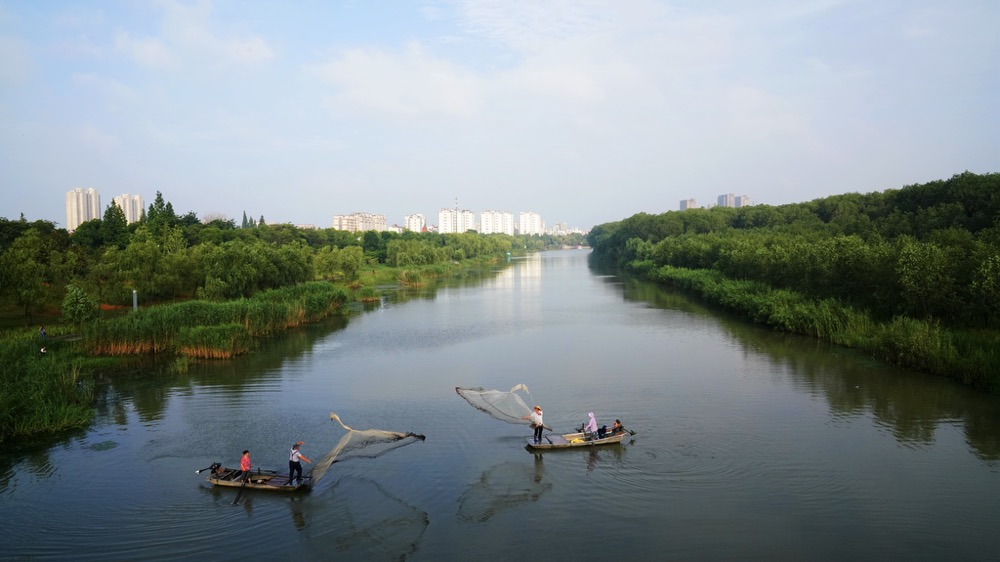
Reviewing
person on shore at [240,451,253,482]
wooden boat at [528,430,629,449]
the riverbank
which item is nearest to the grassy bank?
wooden boat at [528,430,629,449]

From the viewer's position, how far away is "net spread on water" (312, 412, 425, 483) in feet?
40.7

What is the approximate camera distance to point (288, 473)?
13.3m

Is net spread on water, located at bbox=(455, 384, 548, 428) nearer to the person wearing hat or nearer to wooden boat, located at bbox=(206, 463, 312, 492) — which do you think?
the person wearing hat

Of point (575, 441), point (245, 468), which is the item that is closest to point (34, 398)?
point (245, 468)

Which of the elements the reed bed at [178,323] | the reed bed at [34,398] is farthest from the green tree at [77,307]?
the reed bed at [34,398]

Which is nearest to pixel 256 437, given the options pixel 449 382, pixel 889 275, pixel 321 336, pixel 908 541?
pixel 449 382

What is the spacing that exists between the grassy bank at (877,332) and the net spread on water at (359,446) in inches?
657

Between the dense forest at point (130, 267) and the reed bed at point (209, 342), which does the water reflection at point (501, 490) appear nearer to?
the reed bed at point (209, 342)

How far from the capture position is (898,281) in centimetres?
2394

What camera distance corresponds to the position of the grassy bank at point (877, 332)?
62.7 feet

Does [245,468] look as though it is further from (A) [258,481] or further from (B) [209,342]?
(B) [209,342]

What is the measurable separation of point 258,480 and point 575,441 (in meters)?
6.88

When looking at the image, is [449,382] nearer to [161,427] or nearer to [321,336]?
[161,427]

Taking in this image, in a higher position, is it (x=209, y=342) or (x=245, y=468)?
(x=209, y=342)
